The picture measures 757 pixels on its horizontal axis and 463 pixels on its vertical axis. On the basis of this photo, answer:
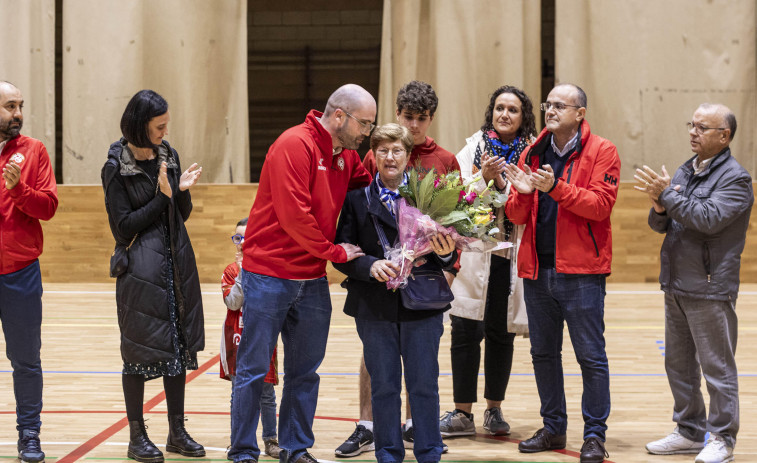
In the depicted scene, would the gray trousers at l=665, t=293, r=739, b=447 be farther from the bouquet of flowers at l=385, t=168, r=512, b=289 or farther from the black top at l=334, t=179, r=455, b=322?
the black top at l=334, t=179, r=455, b=322

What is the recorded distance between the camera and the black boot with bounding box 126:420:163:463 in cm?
379

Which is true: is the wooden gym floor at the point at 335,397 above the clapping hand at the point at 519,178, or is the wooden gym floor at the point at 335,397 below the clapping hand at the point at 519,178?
below

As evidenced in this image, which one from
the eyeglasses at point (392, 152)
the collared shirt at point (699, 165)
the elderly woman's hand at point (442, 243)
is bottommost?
the elderly woman's hand at point (442, 243)

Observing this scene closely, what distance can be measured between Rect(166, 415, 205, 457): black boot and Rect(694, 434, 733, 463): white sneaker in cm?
221

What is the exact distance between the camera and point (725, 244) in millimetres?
3805

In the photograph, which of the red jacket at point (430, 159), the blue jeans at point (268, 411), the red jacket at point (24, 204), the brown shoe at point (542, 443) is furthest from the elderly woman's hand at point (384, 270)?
the red jacket at point (24, 204)

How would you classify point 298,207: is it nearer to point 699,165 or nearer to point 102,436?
point 102,436

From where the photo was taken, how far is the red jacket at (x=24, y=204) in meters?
3.72

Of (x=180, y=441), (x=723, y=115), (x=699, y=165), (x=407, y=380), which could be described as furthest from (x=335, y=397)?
(x=723, y=115)

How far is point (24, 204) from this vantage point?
3.71m

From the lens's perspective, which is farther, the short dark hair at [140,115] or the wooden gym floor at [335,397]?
the wooden gym floor at [335,397]

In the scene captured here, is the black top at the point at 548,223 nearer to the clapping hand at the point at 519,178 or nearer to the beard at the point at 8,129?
the clapping hand at the point at 519,178

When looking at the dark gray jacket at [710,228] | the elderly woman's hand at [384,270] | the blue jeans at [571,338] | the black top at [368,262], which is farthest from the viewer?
the blue jeans at [571,338]

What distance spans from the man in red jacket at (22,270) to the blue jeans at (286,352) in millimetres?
959
